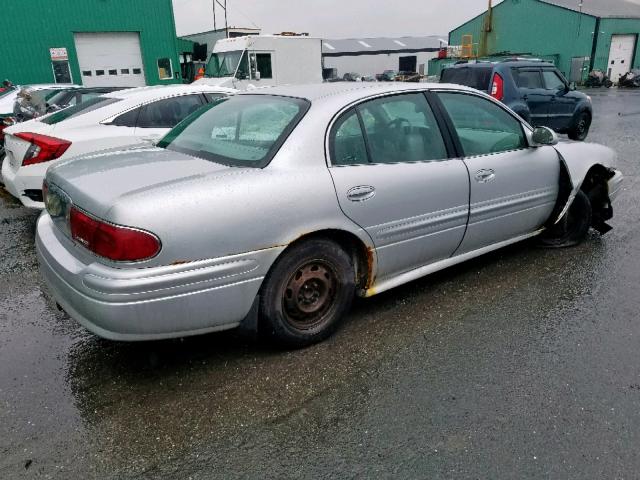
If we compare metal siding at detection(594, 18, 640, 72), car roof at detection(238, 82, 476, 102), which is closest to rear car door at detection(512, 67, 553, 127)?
car roof at detection(238, 82, 476, 102)

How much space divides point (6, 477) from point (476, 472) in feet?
6.48

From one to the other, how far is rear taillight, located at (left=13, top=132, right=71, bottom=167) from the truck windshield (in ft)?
31.5

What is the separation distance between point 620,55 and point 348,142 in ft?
142

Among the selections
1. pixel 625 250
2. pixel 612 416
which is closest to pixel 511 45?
pixel 625 250

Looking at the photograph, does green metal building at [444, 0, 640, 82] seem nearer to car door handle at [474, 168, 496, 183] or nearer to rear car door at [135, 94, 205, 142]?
rear car door at [135, 94, 205, 142]

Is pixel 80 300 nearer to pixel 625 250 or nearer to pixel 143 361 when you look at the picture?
pixel 143 361

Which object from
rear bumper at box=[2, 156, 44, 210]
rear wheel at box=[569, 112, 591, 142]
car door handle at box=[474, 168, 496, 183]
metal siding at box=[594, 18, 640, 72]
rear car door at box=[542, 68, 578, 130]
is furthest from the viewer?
metal siding at box=[594, 18, 640, 72]

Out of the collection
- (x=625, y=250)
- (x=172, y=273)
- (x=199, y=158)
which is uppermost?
(x=199, y=158)

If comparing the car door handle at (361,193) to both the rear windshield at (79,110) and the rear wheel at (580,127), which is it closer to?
the rear windshield at (79,110)

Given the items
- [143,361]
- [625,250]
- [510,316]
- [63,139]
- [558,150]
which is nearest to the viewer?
[143,361]

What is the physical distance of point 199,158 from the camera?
299 cm

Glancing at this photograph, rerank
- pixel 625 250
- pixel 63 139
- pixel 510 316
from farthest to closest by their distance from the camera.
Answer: pixel 63 139
pixel 625 250
pixel 510 316

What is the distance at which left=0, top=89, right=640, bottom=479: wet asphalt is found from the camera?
2146mm

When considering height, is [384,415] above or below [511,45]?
below
